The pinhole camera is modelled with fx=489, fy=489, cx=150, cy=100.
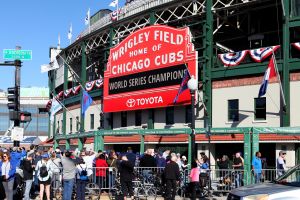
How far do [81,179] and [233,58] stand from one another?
15919 mm

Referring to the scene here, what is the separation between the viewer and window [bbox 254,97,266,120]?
28.3m

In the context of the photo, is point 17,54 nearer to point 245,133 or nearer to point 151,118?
point 245,133

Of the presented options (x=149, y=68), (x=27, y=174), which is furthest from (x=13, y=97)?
(x=149, y=68)

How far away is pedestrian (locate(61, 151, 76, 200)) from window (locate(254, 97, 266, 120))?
50.3 ft

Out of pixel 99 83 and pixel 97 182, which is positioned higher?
pixel 99 83

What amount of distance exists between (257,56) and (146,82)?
941 cm

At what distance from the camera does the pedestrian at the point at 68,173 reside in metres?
15.9

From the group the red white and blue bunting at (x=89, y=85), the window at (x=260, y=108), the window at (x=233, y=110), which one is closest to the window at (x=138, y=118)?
the red white and blue bunting at (x=89, y=85)

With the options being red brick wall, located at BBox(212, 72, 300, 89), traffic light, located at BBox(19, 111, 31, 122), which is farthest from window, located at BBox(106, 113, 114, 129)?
traffic light, located at BBox(19, 111, 31, 122)

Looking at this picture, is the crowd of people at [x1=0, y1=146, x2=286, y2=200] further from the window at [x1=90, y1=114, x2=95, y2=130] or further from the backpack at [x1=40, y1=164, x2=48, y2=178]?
the window at [x1=90, y1=114, x2=95, y2=130]

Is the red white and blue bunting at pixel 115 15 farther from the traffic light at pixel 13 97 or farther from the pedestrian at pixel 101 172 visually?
the pedestrian at pixel 101 172

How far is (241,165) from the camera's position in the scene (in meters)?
19.8

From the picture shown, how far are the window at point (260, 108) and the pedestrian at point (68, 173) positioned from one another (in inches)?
604

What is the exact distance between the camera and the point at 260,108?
2850 centimetres
